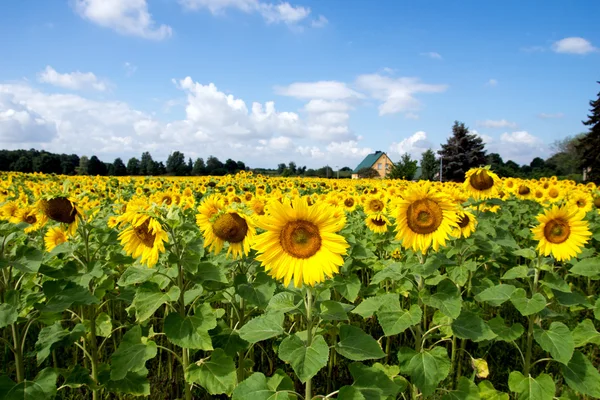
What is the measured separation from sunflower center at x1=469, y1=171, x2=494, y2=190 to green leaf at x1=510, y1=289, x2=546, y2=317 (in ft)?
6.14

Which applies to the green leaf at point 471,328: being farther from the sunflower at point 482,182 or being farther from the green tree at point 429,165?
the green tree at point 429,165

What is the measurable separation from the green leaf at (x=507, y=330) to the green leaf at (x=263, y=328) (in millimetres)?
1679

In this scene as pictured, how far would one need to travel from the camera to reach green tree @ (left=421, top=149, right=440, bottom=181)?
5987cm

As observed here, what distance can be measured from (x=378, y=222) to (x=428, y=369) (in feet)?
9.61

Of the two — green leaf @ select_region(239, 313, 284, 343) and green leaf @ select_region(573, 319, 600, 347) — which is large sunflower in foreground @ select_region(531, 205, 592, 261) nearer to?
green leaf @ select_region(573, 319, 600, 347)

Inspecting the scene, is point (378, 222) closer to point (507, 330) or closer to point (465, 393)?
point (507, 330)

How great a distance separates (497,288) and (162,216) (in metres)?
2.44

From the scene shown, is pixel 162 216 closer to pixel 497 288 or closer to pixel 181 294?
pixel 181 294

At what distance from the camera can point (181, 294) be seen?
2512 millimetres

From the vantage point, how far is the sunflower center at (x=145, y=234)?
269 cm

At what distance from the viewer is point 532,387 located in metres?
2.86

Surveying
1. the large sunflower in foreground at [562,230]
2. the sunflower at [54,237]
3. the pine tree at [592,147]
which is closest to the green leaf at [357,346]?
the large sunflower in foreground at [562,230]

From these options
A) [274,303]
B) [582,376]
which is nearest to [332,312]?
[274,303]

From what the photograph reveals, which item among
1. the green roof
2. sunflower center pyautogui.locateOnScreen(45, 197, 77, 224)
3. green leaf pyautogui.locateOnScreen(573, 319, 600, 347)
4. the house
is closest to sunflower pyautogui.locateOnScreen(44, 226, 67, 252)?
sunflower center pyautogui.locateOnScreen(45, 197, 77, 224)
